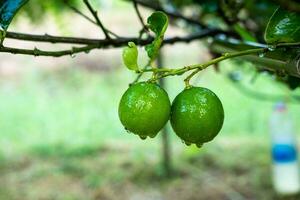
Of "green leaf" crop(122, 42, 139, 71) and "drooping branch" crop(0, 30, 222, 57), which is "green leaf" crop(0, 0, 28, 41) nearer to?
"drooping branch" crop(0, 30, 222, 57)

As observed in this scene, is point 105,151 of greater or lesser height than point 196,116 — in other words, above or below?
above

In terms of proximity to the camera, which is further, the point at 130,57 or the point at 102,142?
the point at 102,142

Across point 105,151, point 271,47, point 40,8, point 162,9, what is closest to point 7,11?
point 271,47

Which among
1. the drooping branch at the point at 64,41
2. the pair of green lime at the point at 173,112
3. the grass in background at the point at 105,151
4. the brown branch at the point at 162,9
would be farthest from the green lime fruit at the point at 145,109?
the grass in background at the point at 105,151

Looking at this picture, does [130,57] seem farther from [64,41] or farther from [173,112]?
[64,41]

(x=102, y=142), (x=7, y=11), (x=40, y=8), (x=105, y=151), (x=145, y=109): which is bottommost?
(x=145, y=109)

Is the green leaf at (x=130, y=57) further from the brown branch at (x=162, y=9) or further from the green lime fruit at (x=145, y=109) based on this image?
the brown branch at (x=162, y=9)
